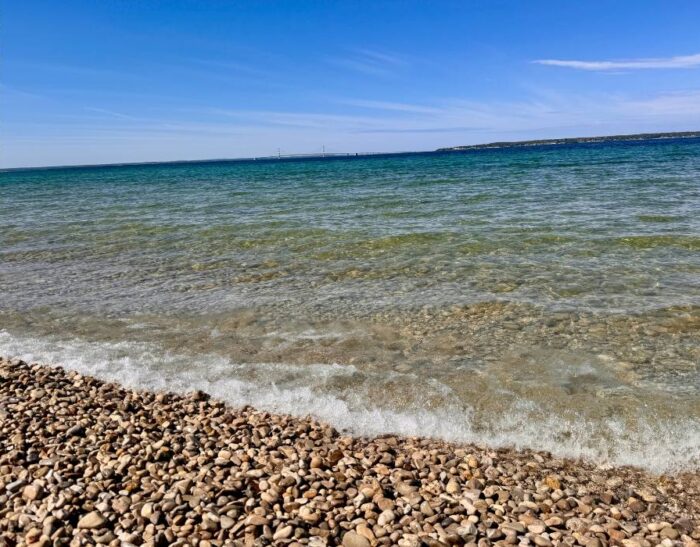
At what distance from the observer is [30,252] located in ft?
56.7

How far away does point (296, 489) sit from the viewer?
471 centimetres

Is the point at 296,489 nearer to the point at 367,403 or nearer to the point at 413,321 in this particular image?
the point at 367,403

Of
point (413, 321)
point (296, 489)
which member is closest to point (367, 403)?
point (296, 489)

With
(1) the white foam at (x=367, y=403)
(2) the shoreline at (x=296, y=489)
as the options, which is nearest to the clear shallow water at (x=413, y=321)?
(1) the white foam at (x=367, y=403)

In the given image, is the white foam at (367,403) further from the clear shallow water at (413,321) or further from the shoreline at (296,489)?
the shoreline at (296,489)

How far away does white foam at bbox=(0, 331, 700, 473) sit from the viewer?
220 inches

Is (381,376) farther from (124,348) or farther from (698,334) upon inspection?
(698,334)

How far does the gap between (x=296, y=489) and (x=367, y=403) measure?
212 cm

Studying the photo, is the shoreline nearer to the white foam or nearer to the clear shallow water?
the white foam

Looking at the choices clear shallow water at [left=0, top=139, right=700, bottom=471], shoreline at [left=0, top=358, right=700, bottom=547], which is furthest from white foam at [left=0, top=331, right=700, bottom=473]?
shoreline at [left=0, top=358, right=700, bottom=547]

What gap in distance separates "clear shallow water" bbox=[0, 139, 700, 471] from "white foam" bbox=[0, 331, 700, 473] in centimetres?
3

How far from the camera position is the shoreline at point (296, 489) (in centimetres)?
416

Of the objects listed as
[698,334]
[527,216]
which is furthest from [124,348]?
[527,216]

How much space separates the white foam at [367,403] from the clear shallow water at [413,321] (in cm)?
3
